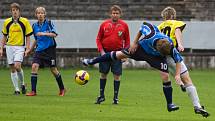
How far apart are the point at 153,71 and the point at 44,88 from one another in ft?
34.6

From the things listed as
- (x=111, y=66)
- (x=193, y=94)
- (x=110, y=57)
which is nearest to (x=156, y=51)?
(x=193, y=94)

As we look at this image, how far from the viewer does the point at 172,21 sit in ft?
57.2

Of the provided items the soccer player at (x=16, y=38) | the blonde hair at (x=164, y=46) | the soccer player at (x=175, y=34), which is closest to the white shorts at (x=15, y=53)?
the soccer player at (x=16, y=38)

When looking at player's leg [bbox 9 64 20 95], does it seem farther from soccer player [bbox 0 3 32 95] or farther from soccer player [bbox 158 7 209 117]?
soccer player [bbox 158 7 209 117]

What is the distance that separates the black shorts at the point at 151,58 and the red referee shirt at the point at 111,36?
173cm

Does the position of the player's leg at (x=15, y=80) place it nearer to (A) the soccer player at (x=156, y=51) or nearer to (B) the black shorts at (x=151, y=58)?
(A) the soccer player at (x=156, y=51)

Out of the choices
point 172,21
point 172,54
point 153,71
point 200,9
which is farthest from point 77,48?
Answer: point 172,54

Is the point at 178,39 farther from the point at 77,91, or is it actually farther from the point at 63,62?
the point at 63,62

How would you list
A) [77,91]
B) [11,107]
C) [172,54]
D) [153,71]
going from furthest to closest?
[153,71], [77,91], [11,107], [172,54]

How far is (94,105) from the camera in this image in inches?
669

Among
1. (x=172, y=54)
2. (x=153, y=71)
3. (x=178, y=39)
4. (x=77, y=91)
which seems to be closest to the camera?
(x=172, y=54)

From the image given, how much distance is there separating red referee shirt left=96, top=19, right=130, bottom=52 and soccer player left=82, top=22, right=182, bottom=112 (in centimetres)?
154

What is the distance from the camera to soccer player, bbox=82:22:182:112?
14789 mm

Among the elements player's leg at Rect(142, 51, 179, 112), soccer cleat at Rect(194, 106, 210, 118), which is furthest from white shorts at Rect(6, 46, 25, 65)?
soccer cleat at Rect(194, 106, 210, 118)
